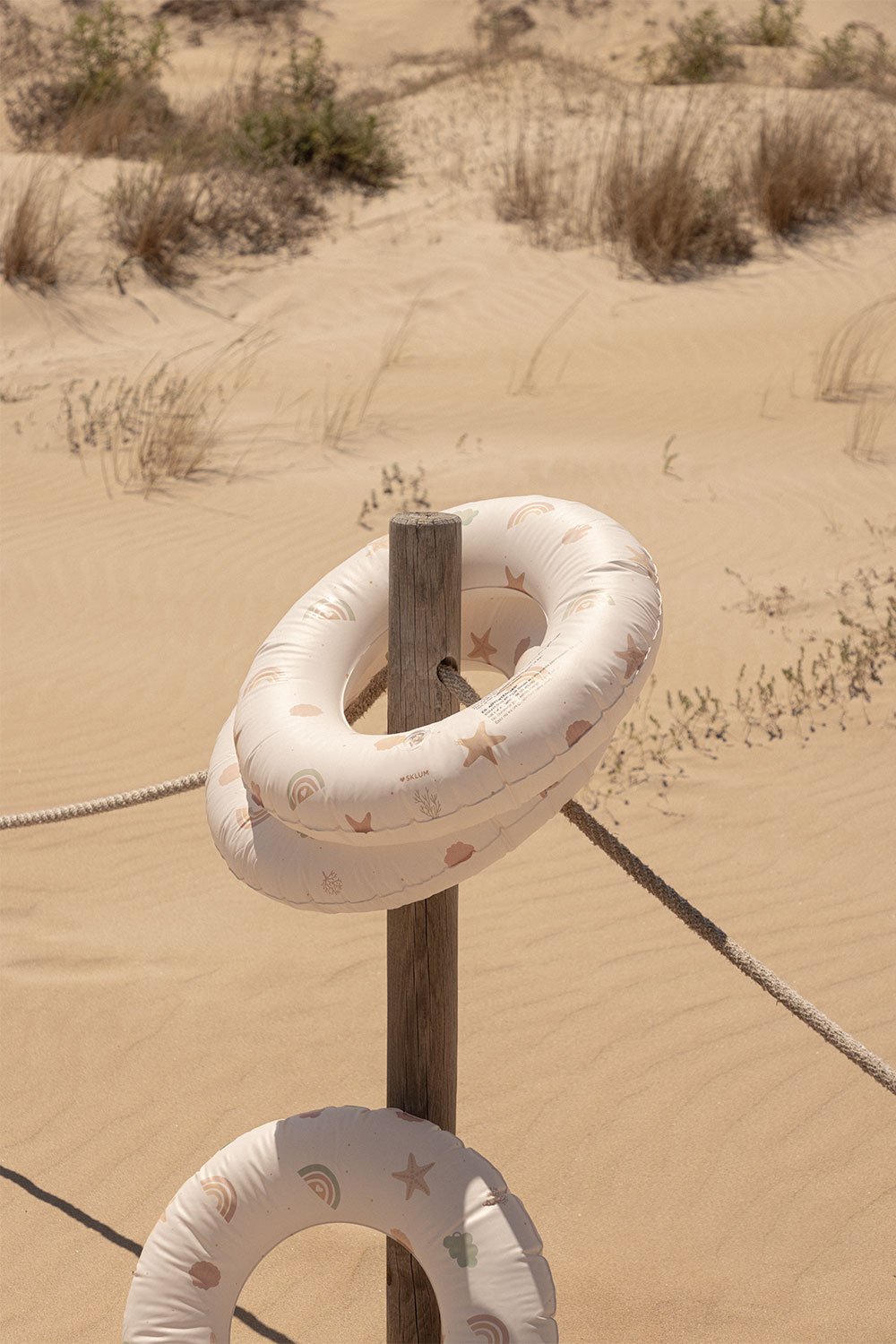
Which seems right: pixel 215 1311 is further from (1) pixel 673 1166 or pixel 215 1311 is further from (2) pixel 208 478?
(2) pixel 208 478

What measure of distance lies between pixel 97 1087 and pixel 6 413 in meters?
6.66

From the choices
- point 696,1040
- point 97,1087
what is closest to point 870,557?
point 696,1040

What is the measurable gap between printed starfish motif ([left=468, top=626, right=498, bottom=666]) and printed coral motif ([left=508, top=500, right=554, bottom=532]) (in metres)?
0.31

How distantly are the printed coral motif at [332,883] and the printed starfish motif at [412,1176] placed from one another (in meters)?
0.52

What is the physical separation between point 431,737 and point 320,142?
13.0m

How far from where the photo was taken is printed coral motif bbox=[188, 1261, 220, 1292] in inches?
87.8

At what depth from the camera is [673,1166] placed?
3.38 meters

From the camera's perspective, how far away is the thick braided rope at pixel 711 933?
222cm

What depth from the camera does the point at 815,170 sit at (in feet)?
41.1

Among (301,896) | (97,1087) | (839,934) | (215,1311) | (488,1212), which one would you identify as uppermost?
(301,896)

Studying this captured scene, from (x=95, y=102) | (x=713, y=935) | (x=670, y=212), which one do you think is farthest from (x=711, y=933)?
(x=95, y=102)

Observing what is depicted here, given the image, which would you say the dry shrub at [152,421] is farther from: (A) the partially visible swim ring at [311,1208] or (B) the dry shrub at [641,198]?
(A) the partially visible swim ring at [311,1208]

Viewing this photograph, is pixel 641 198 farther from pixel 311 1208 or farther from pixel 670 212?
pixel 311 1208

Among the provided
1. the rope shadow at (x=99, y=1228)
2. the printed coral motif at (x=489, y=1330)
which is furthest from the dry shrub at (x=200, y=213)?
the printed coral motif at (x=489, y=1330)
